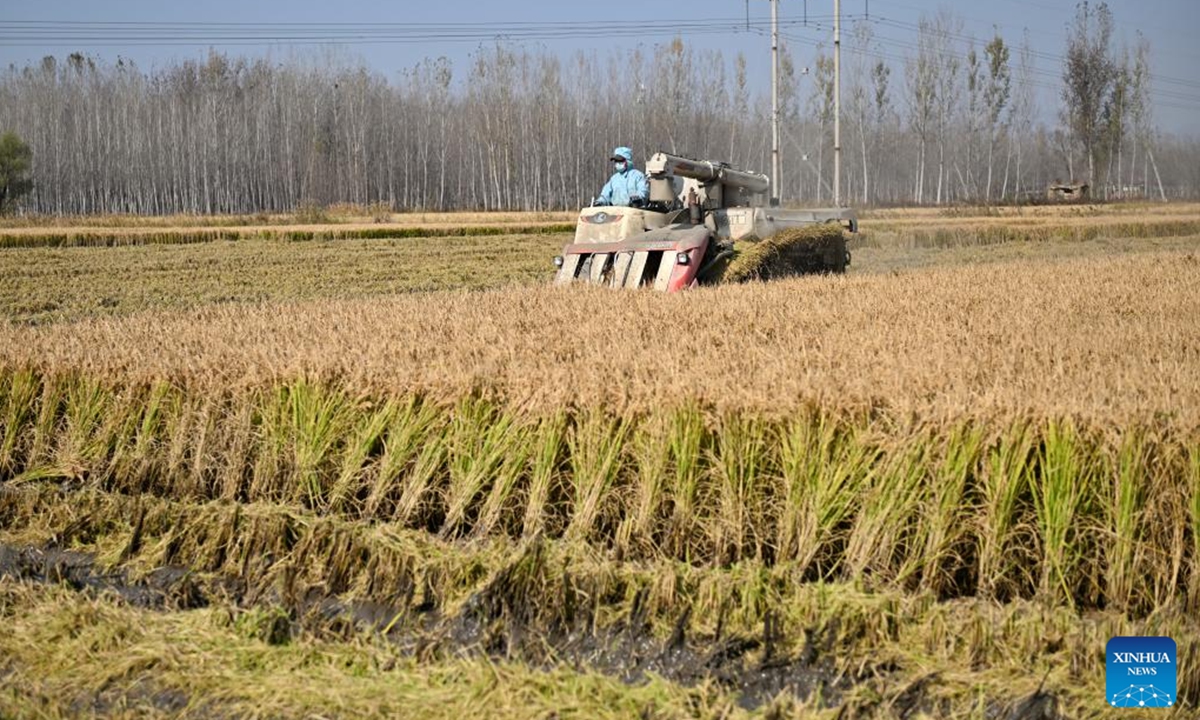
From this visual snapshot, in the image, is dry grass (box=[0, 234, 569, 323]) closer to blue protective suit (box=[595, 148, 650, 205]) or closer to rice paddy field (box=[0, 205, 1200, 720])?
blue protective suit (box=[595, 148, 650, 205])

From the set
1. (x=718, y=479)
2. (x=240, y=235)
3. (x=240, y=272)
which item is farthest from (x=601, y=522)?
(x=240, y=235)

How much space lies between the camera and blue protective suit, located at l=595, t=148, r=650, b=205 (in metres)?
12.9

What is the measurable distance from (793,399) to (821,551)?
610mm

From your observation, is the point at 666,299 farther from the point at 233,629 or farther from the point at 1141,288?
the point at 233,629

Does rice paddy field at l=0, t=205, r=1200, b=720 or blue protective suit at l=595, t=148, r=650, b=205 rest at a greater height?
blue protective suit at l=595, t=148, r=650, b=205

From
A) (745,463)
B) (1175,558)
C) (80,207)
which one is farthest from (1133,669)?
(80,207)

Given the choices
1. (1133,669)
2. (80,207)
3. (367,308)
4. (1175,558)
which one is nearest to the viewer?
Result: (1133,669)

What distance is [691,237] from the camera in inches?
474

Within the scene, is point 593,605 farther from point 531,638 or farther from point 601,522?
point 601,522

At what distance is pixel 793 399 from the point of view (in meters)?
4.79

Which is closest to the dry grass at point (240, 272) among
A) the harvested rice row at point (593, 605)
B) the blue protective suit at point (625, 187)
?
the blue protective suit at point (625, 187)

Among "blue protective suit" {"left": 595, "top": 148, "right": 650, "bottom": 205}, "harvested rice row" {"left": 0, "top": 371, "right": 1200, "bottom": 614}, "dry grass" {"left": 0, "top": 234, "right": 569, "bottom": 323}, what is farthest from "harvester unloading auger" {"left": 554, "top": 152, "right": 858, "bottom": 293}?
"harvested rice row" {"left": 0, "top": 371, "right": 1200, "bottom": 614}

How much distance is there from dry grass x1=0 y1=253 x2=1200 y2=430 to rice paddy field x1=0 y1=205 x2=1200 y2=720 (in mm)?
34

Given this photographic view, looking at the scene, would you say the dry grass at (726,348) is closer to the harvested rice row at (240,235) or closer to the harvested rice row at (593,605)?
the harvested rice row at (593,605)
